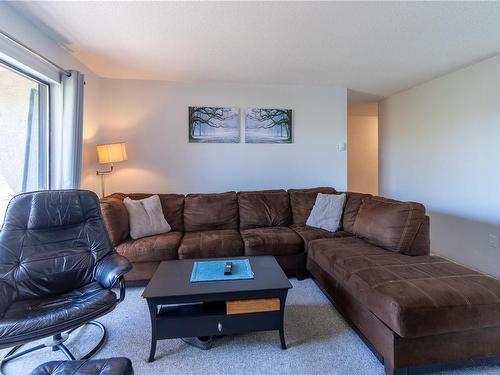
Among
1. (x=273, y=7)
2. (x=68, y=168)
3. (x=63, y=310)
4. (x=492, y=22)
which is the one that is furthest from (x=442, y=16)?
(x=68, y=168)

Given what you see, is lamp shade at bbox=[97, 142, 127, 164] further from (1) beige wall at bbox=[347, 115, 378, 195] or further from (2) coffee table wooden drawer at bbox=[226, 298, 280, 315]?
(1) beige wall at bbox=[347, 115, 378, 195]

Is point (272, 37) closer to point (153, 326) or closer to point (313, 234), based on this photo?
point (313, 234)

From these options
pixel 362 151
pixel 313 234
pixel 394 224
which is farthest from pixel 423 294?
pixel 362 151

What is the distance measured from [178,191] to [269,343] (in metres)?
2.45

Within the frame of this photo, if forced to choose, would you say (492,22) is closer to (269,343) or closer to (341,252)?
(341,252)

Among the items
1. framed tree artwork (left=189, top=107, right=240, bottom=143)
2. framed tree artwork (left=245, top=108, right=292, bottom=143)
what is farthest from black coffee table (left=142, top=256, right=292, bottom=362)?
framed tree artwork (left=245, top=108, right=292, bottom=143)

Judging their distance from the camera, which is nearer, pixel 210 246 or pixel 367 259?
pixel 367 259

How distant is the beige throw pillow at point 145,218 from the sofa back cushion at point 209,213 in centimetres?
29

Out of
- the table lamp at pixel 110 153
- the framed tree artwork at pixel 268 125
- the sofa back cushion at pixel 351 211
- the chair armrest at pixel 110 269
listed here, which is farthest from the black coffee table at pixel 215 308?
the framed tree artwork at pixel 268 125

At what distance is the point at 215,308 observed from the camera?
172cm

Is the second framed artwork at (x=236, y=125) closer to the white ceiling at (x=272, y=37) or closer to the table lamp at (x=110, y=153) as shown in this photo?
the white ceiling at (x=272, y=37)

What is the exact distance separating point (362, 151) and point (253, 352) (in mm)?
5316

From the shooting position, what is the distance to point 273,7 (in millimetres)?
1945

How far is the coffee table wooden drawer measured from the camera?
64.6 inches
